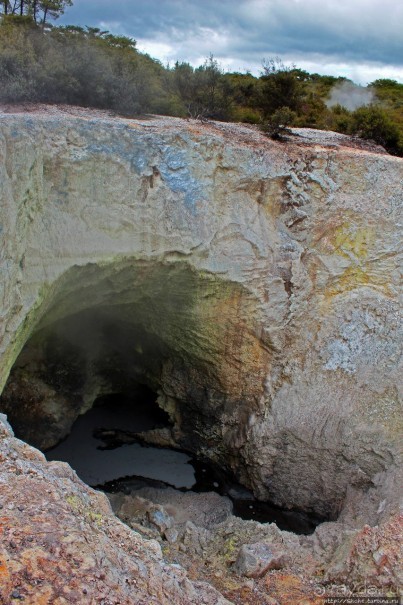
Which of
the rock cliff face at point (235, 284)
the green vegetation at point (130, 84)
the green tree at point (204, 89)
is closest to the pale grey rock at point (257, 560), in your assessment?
the rock cliff face at point (235, 284)

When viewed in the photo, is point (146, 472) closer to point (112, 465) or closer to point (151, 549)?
point (112, 465)

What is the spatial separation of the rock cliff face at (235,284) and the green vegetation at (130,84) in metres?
0.88

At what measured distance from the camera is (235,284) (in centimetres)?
677

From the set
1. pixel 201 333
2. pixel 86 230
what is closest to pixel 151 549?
pixel 86 230

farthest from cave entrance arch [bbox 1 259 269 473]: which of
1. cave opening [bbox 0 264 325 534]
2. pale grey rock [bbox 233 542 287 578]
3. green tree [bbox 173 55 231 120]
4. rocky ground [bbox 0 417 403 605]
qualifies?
green tree [bbox 173 55 231 120]

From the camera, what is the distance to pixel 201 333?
24.3 ft

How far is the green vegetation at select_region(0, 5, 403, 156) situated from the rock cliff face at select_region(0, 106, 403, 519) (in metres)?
0.88

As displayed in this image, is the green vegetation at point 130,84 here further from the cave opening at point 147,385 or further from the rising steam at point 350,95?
the rising steam at point 350,95

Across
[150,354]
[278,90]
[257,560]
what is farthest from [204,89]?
[257,560]

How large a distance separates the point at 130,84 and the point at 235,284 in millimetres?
3306

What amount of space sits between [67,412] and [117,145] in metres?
4.49

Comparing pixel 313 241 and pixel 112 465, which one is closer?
pixel 313 241

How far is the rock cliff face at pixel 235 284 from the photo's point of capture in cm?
573

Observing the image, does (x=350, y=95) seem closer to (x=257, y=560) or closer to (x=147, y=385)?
(x=147, y=385)
